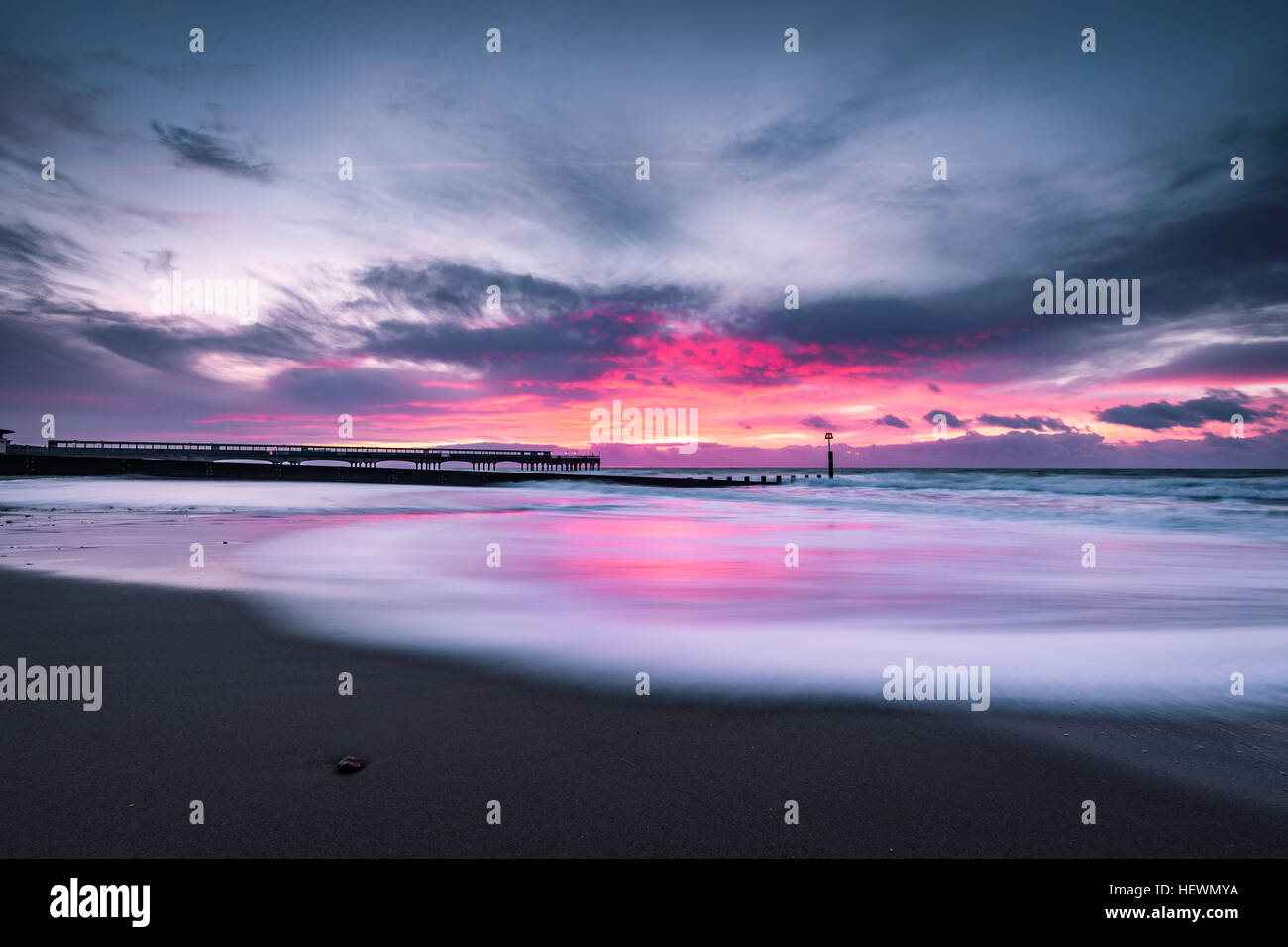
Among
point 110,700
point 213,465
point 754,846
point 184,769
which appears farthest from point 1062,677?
point 213,465

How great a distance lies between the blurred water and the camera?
179 inches

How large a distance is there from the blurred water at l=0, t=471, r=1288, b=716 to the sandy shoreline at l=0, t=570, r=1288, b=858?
2.26 feet

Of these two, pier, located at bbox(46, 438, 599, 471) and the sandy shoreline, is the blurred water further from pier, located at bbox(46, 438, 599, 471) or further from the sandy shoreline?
pier, located at bbox(46, 438, 599, 471)

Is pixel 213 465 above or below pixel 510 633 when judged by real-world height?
above

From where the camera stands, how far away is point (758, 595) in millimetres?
7707

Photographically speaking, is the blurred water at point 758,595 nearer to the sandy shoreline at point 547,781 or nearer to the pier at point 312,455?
the sandy shoreline at point 547,781

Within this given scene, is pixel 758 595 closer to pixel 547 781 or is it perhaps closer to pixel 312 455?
pixel 547 781

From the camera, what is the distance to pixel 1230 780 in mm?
2900

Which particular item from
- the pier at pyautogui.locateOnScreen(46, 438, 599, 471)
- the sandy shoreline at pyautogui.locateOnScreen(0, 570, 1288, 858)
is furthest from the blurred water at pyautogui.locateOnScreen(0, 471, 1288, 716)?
the pier at pyautogui.locateOnScreen(46, 438, 599, 471)

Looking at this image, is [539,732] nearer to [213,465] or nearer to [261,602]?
[261,602]

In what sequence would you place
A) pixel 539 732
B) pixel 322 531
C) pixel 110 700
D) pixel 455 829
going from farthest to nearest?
pixel 322 531
pixel 110 700
pixel 539 732
pixel 455 829
